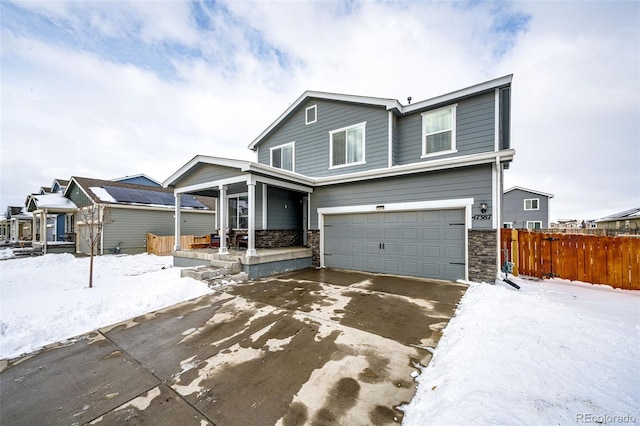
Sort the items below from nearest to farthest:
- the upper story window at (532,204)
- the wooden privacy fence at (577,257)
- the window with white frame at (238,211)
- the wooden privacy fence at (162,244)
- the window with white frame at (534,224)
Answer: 1. the wooden privacy fence at (577,257)
2. the window with white frame at (238,211)
3. the wooden privacy fence at (162,244)
4. the window with white frame at (534,224)
5. the upper story window at (532,204)

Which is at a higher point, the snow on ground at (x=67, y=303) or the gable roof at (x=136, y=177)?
the gable roof at (x=136, y=177)

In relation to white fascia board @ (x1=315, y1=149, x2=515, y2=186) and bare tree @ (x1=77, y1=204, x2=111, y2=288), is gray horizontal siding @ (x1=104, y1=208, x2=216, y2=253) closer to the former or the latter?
bare tree @ (x1=77, y1=204, x2=111, y2=288)

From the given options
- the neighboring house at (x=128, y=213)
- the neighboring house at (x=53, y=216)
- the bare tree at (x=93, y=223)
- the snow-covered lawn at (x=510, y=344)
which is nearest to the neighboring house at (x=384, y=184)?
the snow-covered lawn at (x=510, y=344)

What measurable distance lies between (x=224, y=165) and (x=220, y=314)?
5.11m

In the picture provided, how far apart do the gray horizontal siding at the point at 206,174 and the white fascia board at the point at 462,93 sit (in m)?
6.87

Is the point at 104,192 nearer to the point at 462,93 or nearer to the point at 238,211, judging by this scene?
the point at 238,211

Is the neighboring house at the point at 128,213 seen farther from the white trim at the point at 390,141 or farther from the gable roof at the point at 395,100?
the white trim at the point at 390,141

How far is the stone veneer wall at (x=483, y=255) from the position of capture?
6.30 m

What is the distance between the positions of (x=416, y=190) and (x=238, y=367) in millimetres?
6611

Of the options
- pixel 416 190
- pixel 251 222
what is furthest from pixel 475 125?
pixel 251 222

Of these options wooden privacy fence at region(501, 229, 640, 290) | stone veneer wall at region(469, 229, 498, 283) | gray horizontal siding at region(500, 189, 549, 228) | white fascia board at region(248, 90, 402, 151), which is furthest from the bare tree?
gray horizontal siding at region(500, 189, 549, 228)

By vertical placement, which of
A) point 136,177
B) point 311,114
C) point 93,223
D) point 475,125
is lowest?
point 93,223

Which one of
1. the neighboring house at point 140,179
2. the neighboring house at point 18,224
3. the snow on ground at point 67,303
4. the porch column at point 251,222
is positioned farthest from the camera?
the neighboring house at point 140,179

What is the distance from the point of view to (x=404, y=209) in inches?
298
